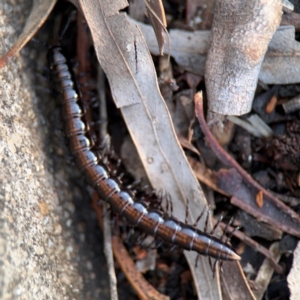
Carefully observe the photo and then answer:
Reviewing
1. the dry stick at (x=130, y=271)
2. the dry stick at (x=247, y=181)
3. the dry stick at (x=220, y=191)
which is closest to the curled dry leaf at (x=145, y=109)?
the dry stick at (x=220, y=191)

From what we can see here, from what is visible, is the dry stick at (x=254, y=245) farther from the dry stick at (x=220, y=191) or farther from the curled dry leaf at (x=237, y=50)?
the curled dry leaf at (x=237, y=50)

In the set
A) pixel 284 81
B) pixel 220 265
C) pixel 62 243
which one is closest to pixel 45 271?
pixel 62 243

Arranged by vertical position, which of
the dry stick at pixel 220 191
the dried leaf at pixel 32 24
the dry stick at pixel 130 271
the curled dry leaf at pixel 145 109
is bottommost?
A: the dry stick at pixel 130 271

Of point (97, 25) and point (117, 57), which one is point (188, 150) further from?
point (97, 25)

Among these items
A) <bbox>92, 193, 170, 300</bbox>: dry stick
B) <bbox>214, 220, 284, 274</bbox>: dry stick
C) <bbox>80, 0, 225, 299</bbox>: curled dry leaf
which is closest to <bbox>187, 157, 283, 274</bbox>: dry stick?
<bbox>214, 220, 284, 274</bbox>: dry stick

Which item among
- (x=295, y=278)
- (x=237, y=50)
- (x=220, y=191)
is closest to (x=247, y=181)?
(x=220, y=191)

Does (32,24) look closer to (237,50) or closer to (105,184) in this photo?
(105,184)

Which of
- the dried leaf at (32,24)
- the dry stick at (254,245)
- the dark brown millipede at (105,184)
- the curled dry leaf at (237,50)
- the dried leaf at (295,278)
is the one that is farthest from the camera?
the dry stick at (254,245)
